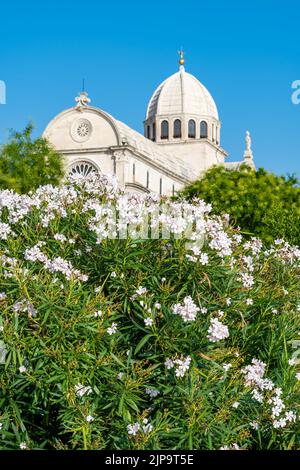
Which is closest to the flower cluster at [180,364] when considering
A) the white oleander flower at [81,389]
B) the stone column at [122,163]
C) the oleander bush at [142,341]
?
the oleander bush at [142,341]

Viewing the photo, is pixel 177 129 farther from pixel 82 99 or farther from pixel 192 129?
pixel 82 99

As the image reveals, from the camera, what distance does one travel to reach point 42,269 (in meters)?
7.16

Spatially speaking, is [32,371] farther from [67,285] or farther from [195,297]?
[195,297]

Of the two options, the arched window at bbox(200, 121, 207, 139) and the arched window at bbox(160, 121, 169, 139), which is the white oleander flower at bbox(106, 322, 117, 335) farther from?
the arched window at bbox(200, 121, 207, 139)

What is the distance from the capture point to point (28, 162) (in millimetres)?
44969

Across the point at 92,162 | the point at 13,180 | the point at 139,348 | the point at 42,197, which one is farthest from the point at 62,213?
the point at 92,162

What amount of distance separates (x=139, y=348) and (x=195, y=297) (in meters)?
0.69

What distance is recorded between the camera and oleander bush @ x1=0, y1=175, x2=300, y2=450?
643cm

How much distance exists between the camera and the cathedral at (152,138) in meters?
55.3

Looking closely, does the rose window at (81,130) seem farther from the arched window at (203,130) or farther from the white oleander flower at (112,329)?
the white oleander flower at (112,329)

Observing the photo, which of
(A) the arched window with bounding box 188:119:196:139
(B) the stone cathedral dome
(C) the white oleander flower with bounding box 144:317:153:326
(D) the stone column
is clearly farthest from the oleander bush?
(A) the arched window with bounding box 188:119:196:139

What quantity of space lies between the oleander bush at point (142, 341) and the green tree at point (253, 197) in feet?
72.0

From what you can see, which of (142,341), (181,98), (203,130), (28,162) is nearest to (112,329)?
(142,341)

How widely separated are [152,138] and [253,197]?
1678 inches
